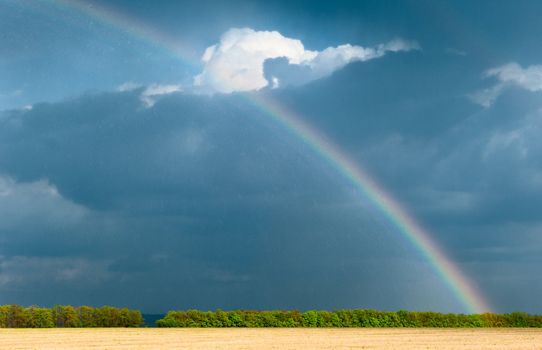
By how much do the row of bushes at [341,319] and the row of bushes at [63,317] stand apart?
498cm

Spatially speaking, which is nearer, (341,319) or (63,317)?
(63,317)

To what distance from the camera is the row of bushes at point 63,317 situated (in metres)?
80.4

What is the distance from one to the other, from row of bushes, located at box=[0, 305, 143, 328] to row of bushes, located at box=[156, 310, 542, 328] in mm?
4982

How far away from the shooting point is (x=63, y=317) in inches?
3211

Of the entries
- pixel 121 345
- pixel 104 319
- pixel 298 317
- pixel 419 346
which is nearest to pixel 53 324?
pixel 104 319

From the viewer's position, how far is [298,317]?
86.3 m

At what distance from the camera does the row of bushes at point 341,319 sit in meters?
83.5

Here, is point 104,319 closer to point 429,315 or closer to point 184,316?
point 184,316

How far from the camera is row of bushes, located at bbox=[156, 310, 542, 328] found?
83.5 meters

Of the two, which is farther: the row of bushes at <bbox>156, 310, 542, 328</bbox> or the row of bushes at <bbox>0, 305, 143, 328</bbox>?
the row of bushes at <bbox>156, 310, 542, 328</bbox>

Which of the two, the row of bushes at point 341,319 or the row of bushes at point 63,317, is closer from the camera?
the row of bushes at point 63,317

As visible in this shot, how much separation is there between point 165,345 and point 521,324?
196 feet

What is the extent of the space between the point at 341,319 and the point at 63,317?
34.4 meters

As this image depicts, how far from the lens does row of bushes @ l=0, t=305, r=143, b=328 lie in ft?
264
